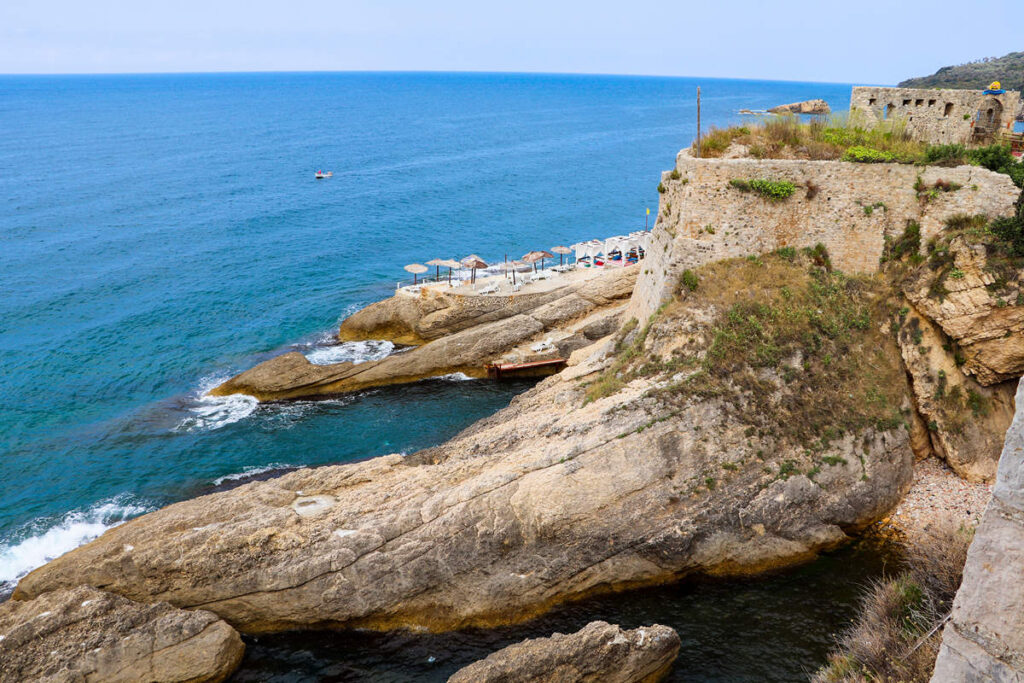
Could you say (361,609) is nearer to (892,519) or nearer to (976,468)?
(892,519)

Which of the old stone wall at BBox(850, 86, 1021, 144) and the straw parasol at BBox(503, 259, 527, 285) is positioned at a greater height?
the old stone wall at BBox(850, 86, 1021, 144)

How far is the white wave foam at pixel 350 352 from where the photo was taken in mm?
45688

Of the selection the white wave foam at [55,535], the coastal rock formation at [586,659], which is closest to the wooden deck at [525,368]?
the white wave foam at [55,535]

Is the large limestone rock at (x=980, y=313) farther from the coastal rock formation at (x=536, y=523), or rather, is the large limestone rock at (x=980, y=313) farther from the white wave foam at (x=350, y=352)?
the white wave foam at (x=350, y=352)

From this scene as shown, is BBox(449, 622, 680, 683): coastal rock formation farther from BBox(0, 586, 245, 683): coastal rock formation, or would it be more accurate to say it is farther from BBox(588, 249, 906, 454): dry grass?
BBox(588, 249, 906, 454): dry grass

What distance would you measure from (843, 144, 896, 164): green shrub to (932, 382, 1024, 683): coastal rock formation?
20948mm

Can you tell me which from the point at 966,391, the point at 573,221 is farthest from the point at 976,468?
the point at 573,221

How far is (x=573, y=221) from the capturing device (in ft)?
258

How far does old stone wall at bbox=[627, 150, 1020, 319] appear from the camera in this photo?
28016mm

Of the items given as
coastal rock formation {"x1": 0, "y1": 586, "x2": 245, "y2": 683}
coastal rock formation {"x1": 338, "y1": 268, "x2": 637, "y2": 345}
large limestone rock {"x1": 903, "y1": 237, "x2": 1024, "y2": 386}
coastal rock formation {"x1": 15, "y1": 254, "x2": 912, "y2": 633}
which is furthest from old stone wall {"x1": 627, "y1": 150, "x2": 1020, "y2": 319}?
coastal rock formation {"x1": 0, "y1": 586, "x2": 245, "y2": 683}

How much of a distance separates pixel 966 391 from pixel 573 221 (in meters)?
55.1

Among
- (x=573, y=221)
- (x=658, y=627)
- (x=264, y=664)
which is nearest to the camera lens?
(x=658, y=627)

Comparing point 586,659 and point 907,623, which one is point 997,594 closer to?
point 907,623

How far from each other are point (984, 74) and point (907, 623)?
4018 inches
